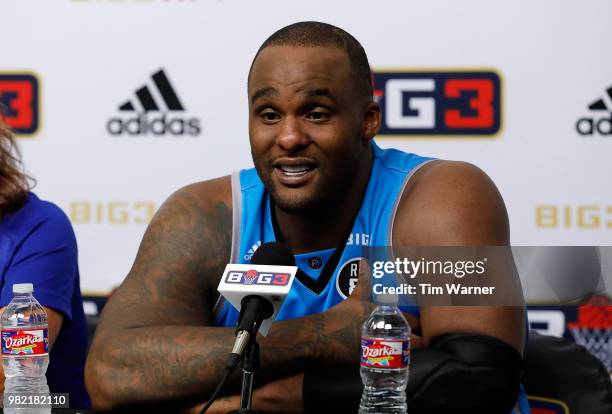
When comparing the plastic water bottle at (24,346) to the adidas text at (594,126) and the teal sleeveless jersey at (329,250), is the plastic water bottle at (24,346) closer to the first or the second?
the teal sleeveless jersey at (329,250)

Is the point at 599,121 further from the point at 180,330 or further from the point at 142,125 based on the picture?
the point at 180,330

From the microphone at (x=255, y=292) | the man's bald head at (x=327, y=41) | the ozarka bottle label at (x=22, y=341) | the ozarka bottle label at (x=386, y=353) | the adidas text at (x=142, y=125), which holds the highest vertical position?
the man's bald head at (x=327, y=41)

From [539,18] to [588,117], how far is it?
1.07 feet

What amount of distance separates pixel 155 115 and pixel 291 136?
1186mm

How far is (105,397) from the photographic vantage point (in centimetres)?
193

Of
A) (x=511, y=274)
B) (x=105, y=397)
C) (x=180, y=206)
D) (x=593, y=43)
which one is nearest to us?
(x=105, y=397)

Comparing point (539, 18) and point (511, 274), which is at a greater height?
point (539, 18)

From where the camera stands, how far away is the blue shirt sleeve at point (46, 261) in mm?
2340

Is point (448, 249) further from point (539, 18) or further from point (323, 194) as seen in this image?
point (539, 18)

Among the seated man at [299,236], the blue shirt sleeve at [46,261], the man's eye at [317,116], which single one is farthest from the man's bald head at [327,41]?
the blue shirt sleeve at [46,261]

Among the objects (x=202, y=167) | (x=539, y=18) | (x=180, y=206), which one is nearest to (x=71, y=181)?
(x=202, y=167)

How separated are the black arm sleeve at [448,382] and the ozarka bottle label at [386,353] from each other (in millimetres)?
147

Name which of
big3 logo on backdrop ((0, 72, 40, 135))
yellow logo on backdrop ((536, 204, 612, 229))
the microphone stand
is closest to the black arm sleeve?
the microphone stand

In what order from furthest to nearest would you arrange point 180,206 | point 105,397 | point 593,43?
point 593,43
point 180,206
point 105,397
